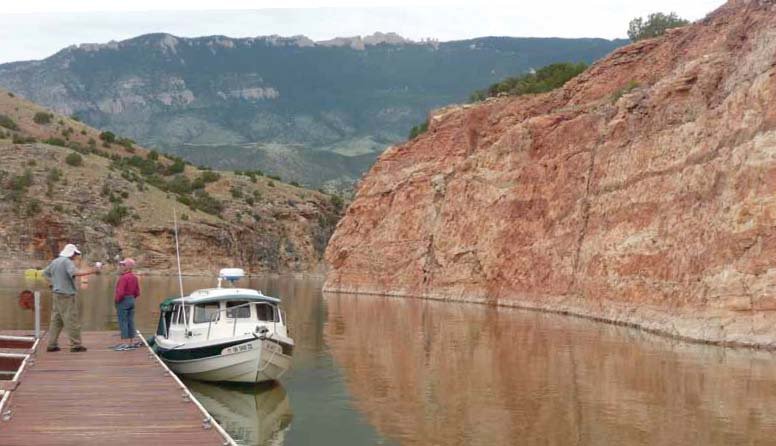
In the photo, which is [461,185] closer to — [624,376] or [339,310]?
[339,310]

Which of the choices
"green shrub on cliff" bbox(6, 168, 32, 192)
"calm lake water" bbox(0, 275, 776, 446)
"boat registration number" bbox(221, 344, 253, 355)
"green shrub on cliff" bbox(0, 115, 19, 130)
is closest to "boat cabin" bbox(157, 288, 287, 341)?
"boat registration number" bbox(221, 344, 253, 355)

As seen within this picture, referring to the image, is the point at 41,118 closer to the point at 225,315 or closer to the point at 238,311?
the point at 238,311

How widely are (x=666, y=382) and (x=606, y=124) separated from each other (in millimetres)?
28045

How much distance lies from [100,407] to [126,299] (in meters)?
8.70

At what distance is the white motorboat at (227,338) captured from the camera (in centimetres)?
2261

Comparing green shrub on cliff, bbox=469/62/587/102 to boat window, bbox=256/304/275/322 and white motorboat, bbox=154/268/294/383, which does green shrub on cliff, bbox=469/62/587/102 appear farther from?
white motorboat, bbox=154/268/294/383

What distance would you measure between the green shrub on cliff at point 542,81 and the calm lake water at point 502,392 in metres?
35.0

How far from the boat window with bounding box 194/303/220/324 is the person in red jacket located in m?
1.71

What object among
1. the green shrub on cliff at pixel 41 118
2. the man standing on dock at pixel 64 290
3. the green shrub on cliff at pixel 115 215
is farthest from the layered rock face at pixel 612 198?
the green shrub on cliff at pixel 41 118

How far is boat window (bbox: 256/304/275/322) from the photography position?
24.8m

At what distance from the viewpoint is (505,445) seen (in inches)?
652

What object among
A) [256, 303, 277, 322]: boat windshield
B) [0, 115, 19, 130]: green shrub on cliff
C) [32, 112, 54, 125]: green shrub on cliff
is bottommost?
[256, 303, 277, 322]: boat windshield

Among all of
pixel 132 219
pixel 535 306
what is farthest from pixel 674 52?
pixel 132 219

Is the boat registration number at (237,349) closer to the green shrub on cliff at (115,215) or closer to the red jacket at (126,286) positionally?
the red jacket at (126,286)
